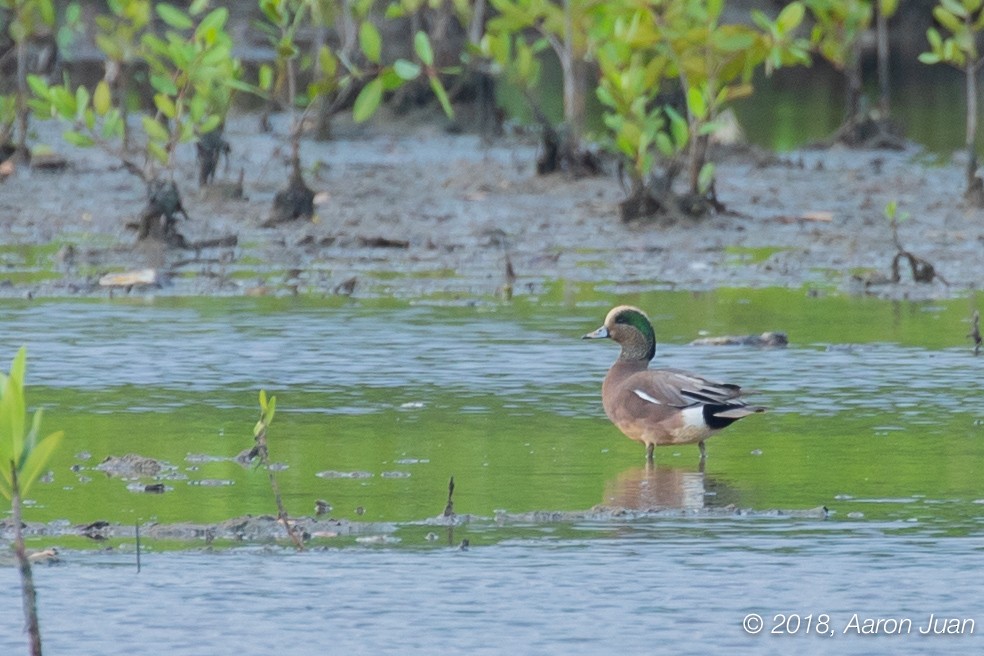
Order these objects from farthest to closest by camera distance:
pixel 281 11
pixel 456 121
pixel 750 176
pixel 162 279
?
pixel 456 121
pixel 750 176
pixel 281 11
pixel 162 279

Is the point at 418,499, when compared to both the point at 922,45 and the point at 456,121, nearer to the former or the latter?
the point at 456,121

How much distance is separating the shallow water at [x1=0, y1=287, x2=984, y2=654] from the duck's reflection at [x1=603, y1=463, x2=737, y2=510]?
0.06 feet

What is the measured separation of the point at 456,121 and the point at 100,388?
579 inches

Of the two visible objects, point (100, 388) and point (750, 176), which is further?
point (750, 176)

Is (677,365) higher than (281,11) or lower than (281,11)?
lower

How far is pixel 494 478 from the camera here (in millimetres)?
8055

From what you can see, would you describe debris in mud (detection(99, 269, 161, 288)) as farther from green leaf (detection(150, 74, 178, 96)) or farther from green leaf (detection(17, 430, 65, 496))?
green leaf (detection(17, 430, 65, 496))

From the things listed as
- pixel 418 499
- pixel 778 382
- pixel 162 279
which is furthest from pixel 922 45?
pixel 418 499

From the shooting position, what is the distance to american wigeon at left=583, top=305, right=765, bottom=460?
27.1ft

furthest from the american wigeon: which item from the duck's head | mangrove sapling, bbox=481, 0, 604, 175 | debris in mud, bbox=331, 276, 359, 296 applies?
mangrove sapling, bbox=481, 0, 604, 175

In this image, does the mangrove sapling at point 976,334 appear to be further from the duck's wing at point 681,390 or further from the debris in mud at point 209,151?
the debris in mud at point 209,151

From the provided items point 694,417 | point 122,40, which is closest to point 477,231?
point 122,40

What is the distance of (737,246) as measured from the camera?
15.7m

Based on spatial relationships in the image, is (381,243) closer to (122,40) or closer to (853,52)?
(122,40)
